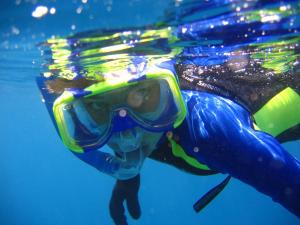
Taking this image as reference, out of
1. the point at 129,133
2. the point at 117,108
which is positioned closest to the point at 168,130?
the point at 129,133

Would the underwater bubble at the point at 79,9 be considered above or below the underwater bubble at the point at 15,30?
above

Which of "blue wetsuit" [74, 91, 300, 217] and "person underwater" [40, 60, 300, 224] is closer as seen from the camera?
"blue wetsuit" [74, 91, 300, 217]

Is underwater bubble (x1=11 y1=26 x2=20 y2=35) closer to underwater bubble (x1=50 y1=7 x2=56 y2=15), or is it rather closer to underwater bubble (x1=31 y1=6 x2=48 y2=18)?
underwater bubble (x1=31 y1=6 x2=48 y2=18)

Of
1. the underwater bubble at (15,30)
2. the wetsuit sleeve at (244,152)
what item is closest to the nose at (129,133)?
the wetsuit sleeve at (244,152)

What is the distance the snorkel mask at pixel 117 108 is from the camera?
4199 mm

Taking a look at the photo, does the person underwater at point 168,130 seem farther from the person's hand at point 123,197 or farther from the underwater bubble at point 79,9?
the underwater bubble at point 79,9

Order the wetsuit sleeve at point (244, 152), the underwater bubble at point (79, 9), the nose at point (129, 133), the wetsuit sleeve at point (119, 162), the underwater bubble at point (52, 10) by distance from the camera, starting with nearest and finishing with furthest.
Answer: the wetsuit sleeve at point (244, 152), the nose at point (129, 133), the wetsuit sleeve at point (119, 162), the underwater bubble at point (79, 9), the underwater bubble at point (52, 10)

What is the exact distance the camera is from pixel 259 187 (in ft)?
11.8

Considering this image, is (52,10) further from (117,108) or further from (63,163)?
(63,163)

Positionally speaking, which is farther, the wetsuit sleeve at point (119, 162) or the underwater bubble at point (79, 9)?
the underwater bubble at point (79, 9)

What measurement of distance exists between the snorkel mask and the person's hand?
2.12 metres

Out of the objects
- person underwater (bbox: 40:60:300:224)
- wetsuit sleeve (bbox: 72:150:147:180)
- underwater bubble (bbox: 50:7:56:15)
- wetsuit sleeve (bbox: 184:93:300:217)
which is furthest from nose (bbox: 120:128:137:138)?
underwater bubble (bbox: 50:7:56:15)

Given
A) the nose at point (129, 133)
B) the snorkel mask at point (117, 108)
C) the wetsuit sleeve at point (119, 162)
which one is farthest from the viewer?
the wetsuit sleeve at point (119, 162)

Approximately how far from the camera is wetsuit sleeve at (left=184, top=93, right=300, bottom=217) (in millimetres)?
3338
